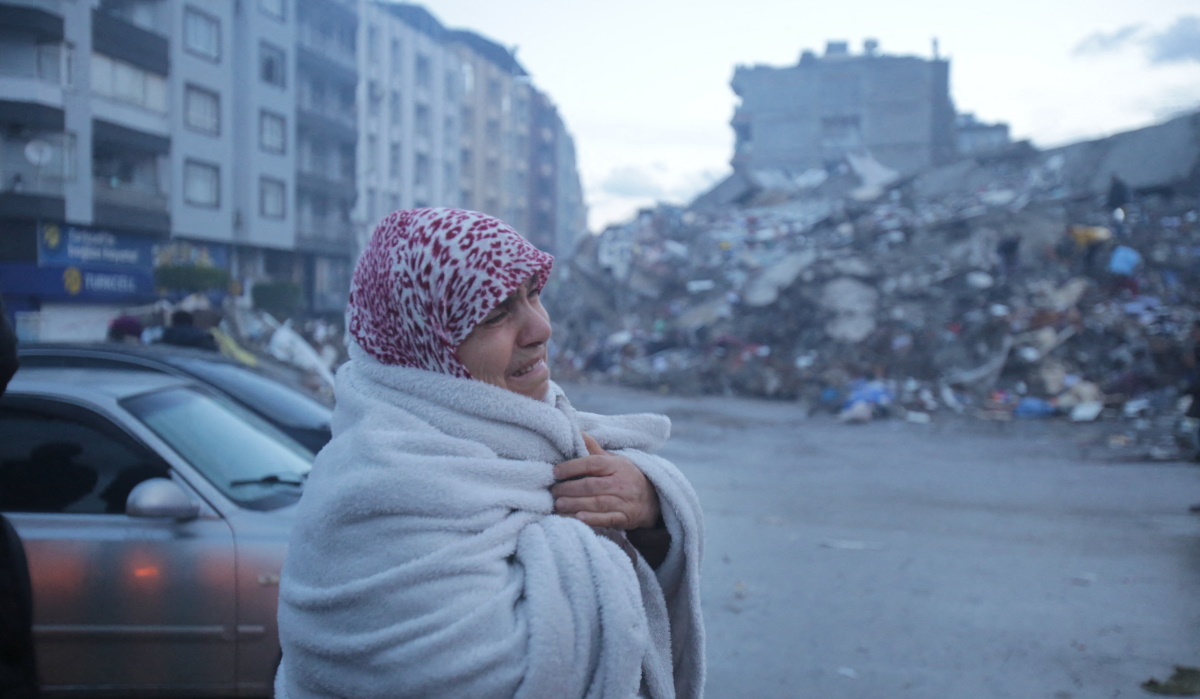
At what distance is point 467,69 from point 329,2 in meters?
19.2

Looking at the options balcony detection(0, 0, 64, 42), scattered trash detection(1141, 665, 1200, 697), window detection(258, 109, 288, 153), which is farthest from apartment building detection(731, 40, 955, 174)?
scattered trash detection(1141, 665, 1200, 697)

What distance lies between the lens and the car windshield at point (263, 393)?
5.00m

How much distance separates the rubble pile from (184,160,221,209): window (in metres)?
13.8

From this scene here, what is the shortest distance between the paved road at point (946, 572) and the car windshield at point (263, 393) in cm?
266

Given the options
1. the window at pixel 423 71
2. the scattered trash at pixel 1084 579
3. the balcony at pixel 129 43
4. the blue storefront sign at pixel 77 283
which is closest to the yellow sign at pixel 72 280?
the blue storefront sign at pixel 77 283

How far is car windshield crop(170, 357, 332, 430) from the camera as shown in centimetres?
500

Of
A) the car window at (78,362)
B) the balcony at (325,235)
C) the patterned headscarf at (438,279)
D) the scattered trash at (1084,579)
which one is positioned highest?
the balcony at (325,235)

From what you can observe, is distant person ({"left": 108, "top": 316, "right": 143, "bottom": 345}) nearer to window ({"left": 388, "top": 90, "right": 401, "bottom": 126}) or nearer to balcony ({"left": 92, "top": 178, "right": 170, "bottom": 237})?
balcony ({"left": 92, "top": 178, "right": 170, "bottom": 237})

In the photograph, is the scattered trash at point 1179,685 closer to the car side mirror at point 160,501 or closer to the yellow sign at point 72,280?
the car side mirror at point 160,501

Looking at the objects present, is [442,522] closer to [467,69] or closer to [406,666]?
[406,666]

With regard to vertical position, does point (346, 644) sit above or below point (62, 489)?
above

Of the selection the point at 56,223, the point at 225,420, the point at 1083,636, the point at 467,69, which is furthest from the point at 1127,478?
the point at 467,69

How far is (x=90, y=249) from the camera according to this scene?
26.7 m

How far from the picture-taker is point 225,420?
13.5 ft
